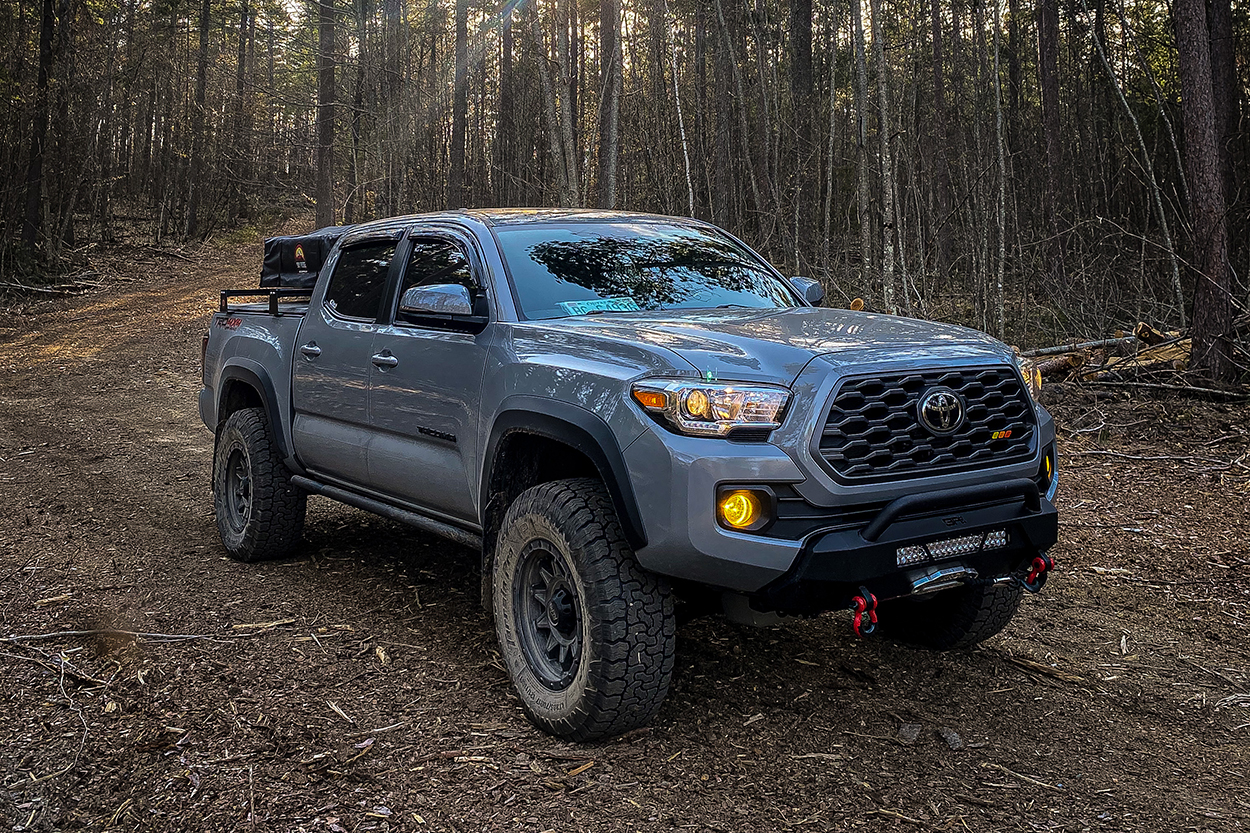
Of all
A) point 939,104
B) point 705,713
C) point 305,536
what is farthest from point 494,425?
point 939,104

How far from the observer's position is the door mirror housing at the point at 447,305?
13.5 ft

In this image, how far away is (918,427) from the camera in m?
3.38

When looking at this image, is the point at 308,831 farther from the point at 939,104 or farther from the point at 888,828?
the point at 939,104

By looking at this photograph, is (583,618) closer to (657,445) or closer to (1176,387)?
(657,445)

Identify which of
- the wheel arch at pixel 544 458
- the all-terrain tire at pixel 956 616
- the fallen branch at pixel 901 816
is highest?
the wheel arch at pixel 544 458

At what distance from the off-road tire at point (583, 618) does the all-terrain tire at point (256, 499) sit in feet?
7.60

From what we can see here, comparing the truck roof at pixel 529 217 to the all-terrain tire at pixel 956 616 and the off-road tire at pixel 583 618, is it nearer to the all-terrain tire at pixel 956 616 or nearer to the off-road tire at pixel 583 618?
the off-road tire at pixel 583 618

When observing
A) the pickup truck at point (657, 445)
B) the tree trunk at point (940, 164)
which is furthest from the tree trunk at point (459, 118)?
the pickup truck at point (657, 445)

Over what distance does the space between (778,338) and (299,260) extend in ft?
13.4

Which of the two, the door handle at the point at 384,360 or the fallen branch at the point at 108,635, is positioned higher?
the door handle at the point at 384,360

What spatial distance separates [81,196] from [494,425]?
78.7 feet

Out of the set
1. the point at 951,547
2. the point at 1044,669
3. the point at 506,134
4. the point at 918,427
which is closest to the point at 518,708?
the point at 951,547

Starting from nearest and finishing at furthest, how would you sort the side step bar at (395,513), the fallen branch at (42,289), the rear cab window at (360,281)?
the side step bar at (395,513) < the rear cab window at (360,281) < the fallen branch at (42,289)

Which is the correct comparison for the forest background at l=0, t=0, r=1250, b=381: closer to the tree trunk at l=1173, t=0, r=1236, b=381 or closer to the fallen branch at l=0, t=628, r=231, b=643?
the tree trunk at l=1173, t=0, r=1236, b=381
